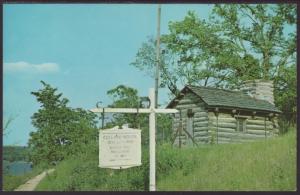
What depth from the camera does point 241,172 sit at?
1337 centimetres

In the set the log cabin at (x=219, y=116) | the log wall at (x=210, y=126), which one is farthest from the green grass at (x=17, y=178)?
the log wall at (x=210, y=126)

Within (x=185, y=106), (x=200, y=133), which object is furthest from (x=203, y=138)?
(x=185, y=106)

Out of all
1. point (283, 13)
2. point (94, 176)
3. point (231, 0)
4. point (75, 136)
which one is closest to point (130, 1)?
point (231, 0)

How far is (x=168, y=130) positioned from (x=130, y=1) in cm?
1354

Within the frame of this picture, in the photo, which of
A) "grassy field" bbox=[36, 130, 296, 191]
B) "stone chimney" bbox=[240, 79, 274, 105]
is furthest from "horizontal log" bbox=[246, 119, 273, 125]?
"grassy field" bbox=[36, 130, 296, 191]

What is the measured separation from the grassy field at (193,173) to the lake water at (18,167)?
930mm

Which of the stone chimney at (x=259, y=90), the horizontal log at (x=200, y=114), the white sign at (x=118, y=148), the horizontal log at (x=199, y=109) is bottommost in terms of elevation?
the white sign at (x=118, y=148)

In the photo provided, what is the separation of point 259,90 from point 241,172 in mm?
10714

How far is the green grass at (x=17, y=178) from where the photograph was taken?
14.1 metres

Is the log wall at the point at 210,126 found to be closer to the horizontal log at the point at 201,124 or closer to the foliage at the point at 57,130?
the horizontal log at the point at 201,124

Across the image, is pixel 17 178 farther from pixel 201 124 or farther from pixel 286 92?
pixel 286 92

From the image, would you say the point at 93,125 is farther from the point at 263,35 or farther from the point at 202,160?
the point at 263,35

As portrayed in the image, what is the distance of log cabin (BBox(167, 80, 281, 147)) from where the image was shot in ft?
68.2

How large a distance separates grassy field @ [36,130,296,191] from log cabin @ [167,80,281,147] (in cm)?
513
